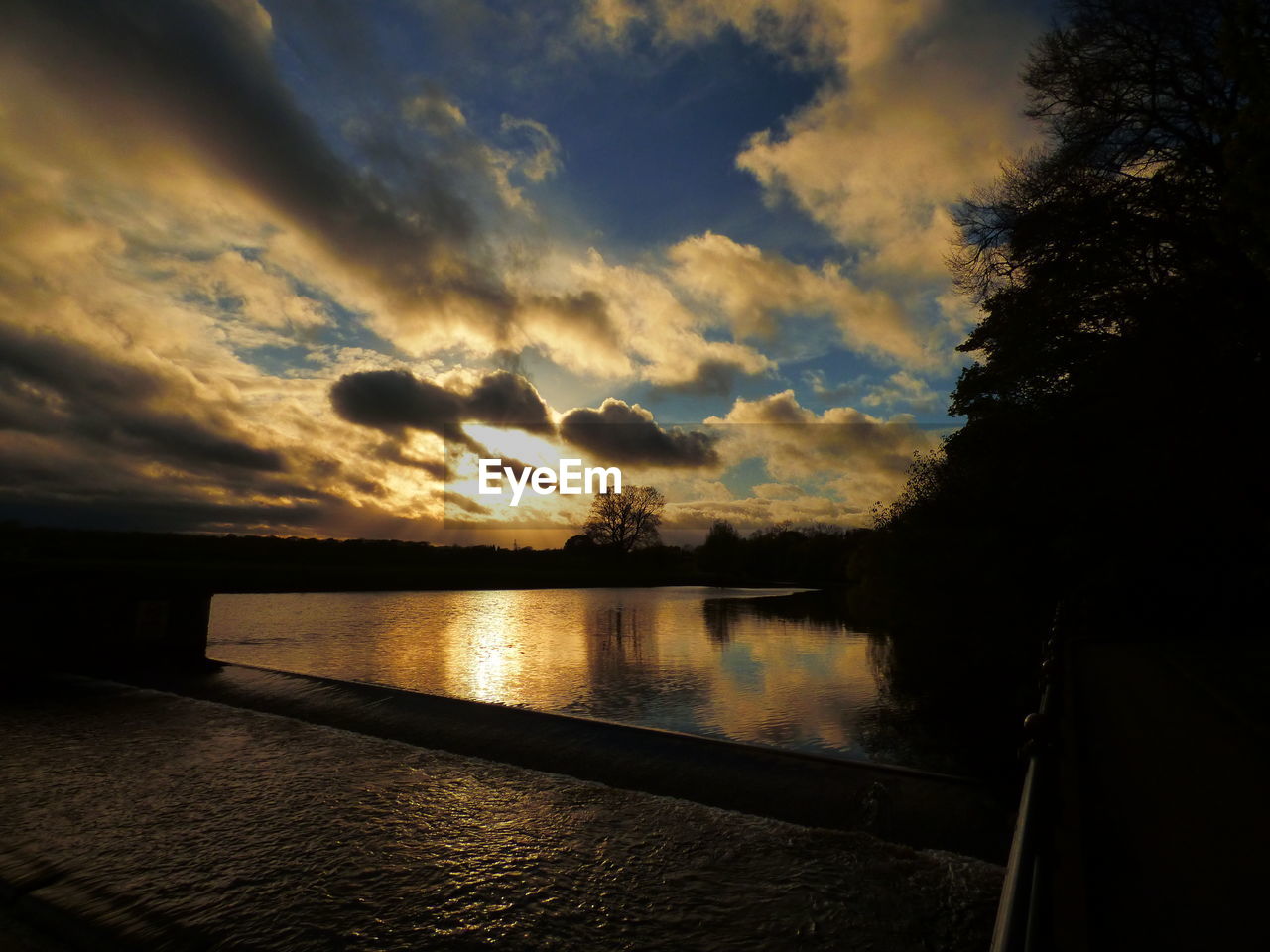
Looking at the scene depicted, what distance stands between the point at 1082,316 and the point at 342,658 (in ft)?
64.2

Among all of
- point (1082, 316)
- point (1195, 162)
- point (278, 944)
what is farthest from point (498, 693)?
point (1195, 162)

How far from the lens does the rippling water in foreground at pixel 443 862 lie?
159 inches

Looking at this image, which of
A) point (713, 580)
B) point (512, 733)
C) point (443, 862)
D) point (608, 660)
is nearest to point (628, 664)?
point (608, 660)

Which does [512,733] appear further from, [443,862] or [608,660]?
[608,660]

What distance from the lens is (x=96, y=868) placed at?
14.7 ft

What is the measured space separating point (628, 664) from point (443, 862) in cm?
1110

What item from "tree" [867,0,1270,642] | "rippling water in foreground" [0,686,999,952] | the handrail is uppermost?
"tree" [867,0,1270,642]

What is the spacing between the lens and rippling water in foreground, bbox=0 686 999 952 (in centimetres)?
403

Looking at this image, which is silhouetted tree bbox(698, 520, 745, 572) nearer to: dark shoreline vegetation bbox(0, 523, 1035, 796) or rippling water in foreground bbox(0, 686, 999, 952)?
dark shoreline vegetation bbox(0, 523, 1035, 796)

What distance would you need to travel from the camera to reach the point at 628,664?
51.8ft

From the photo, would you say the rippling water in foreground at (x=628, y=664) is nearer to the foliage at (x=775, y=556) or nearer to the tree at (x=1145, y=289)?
the tree at (x=1145, y=289)

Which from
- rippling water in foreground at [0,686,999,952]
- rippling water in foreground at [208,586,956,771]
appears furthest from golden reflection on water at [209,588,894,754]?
rippling water in foreground at [0,686,999,952]

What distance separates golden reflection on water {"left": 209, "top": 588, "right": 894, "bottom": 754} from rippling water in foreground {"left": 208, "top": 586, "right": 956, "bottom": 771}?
4cm

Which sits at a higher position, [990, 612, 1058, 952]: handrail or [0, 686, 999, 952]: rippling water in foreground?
[990, 612, 1058, 952]: handrail
